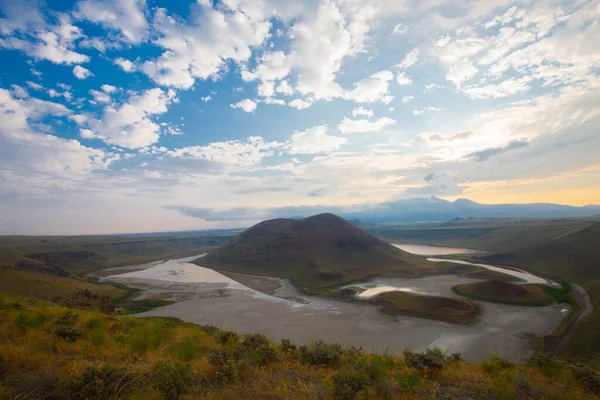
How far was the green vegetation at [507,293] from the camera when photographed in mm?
48500

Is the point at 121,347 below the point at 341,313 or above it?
above

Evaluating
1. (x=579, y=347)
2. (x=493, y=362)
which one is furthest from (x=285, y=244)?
(x=493, y=362)

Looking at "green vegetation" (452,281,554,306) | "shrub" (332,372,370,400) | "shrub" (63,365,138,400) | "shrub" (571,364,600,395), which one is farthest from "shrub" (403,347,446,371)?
"green vegetation" (452,281,554,306)

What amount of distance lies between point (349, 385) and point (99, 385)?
19.3ft

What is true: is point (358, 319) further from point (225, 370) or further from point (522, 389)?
point (225, 370)

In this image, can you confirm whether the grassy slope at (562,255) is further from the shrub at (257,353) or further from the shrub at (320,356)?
the shrub at (257,353)

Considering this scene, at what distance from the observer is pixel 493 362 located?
12.4 m

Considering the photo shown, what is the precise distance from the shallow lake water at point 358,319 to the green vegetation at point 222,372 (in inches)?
600

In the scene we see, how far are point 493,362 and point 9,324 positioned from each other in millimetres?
20646

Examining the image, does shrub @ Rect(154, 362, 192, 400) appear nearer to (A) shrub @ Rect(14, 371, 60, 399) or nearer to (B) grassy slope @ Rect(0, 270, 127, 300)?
(A) shrub @ Rect(14, 371, 60, 399)

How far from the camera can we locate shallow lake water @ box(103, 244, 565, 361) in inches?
1331

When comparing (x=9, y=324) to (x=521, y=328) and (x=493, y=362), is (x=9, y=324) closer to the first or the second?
(x=493, y=362)

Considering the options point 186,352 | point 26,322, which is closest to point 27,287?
point 26,322

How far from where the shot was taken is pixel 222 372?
8453 millimetres
